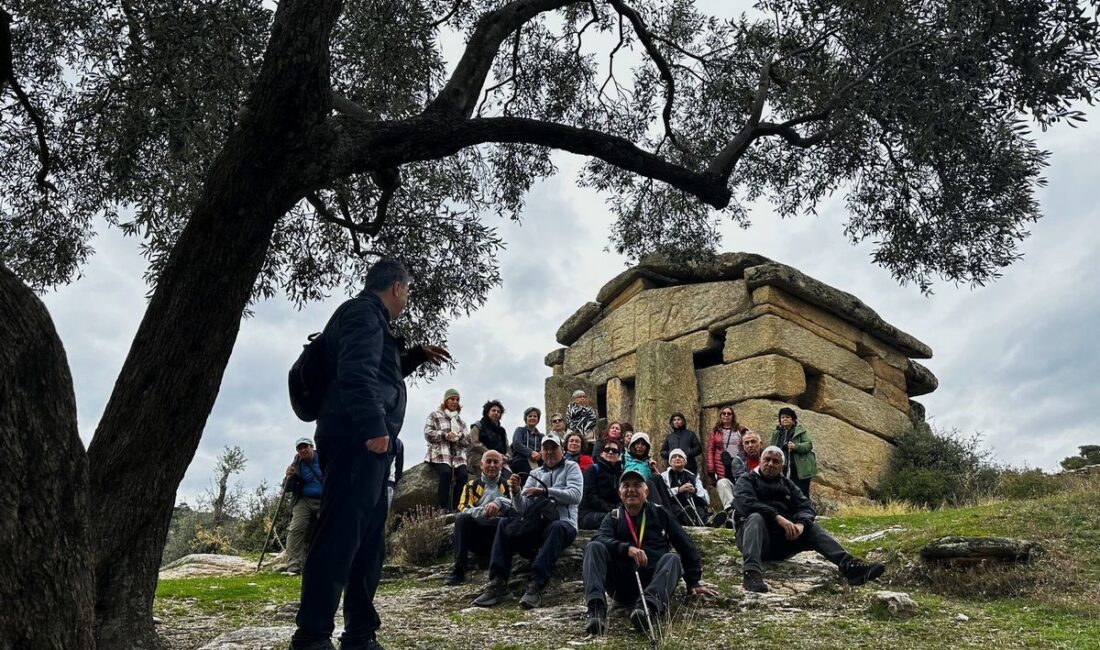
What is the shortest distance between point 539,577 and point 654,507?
1.51 meters

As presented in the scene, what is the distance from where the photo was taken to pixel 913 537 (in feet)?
33.9

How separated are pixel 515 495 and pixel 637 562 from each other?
293 centimetres

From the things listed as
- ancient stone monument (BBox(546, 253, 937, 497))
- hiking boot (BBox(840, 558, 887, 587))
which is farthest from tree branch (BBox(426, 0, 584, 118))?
ancient stone monument (BBox(546, 253, 937, 497))

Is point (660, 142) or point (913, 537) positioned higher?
point (660, 142)

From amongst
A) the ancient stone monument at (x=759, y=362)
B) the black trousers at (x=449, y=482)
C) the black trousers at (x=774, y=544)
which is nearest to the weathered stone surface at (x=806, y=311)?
the ancient stone monument at (x=759, y=362)

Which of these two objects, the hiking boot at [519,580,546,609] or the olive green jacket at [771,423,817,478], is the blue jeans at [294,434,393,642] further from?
the olive green jacket at [771,423,817,478]

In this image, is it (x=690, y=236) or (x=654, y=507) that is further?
(x=690, y=236)

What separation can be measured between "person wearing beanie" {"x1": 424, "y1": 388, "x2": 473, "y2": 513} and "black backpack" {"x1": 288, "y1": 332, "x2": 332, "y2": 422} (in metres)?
8.27

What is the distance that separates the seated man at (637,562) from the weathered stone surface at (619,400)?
505 inches

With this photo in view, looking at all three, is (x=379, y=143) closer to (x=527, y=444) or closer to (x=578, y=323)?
(x=527, y=444)

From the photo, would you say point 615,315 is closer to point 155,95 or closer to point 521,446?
point 521,446

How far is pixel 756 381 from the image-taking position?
1942cm

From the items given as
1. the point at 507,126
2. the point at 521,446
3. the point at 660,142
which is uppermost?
the point at 660,142

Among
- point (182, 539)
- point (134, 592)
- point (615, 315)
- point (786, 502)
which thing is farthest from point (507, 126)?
point (182, 539)
